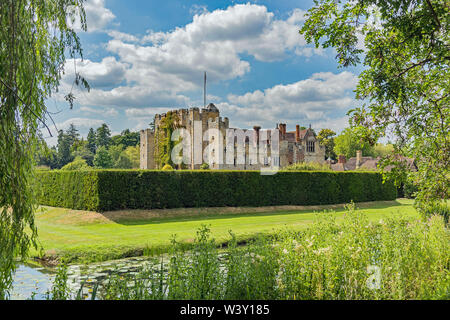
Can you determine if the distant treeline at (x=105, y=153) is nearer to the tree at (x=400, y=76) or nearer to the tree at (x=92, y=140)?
the tree at (x=92, y=140)

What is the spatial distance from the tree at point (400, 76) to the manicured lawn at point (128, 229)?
4.88ft

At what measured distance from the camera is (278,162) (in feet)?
125

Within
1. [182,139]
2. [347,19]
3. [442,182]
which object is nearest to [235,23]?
[347,19]

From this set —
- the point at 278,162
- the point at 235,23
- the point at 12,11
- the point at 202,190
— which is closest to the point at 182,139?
the point at 278,162

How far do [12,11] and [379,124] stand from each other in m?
7.29

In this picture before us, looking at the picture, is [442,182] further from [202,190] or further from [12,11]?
[202,190]

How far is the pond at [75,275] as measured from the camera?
247 inches

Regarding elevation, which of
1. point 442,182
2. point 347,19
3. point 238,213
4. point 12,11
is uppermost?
point 347,19

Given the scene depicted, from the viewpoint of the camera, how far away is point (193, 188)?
63.1 feet

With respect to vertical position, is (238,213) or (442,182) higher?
(442,182)

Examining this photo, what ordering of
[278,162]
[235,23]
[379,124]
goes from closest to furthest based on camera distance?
1. [379,124]
2. [235,23]
3. [278,162]

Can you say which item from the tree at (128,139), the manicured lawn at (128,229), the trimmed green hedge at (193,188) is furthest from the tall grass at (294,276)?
the tree at (128,139)
